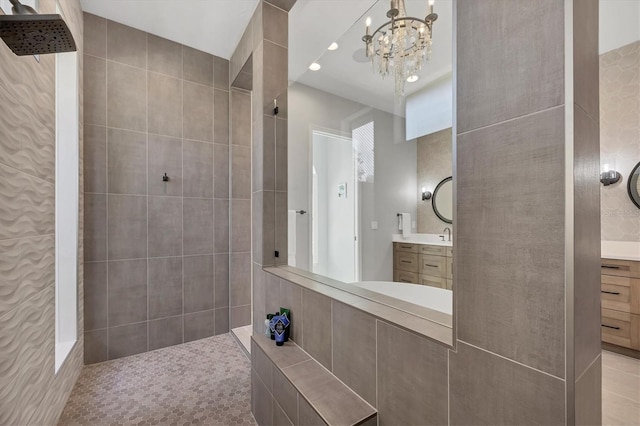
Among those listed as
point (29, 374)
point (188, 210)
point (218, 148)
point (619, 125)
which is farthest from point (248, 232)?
point (619, 125)

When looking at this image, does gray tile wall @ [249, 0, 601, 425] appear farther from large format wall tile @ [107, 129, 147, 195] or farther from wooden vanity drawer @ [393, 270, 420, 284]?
large format wall tile @ [107, 129, 147, 195]

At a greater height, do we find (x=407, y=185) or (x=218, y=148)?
(x=218, y=148)

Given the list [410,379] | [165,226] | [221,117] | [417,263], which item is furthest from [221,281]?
[410,379]

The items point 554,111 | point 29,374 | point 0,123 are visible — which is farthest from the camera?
point 29,374

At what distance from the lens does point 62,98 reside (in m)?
1.96

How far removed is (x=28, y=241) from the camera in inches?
51.1

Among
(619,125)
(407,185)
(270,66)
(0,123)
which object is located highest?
(270,66)

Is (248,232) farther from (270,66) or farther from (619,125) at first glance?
(619,125)

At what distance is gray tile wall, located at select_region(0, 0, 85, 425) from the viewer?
1.10 metres

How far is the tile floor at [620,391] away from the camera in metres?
1.59

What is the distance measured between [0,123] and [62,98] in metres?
1.15

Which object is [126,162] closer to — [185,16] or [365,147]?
[185,16]

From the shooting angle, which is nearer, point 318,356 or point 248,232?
point 318,356

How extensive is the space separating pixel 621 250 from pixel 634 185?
2.04 feet
